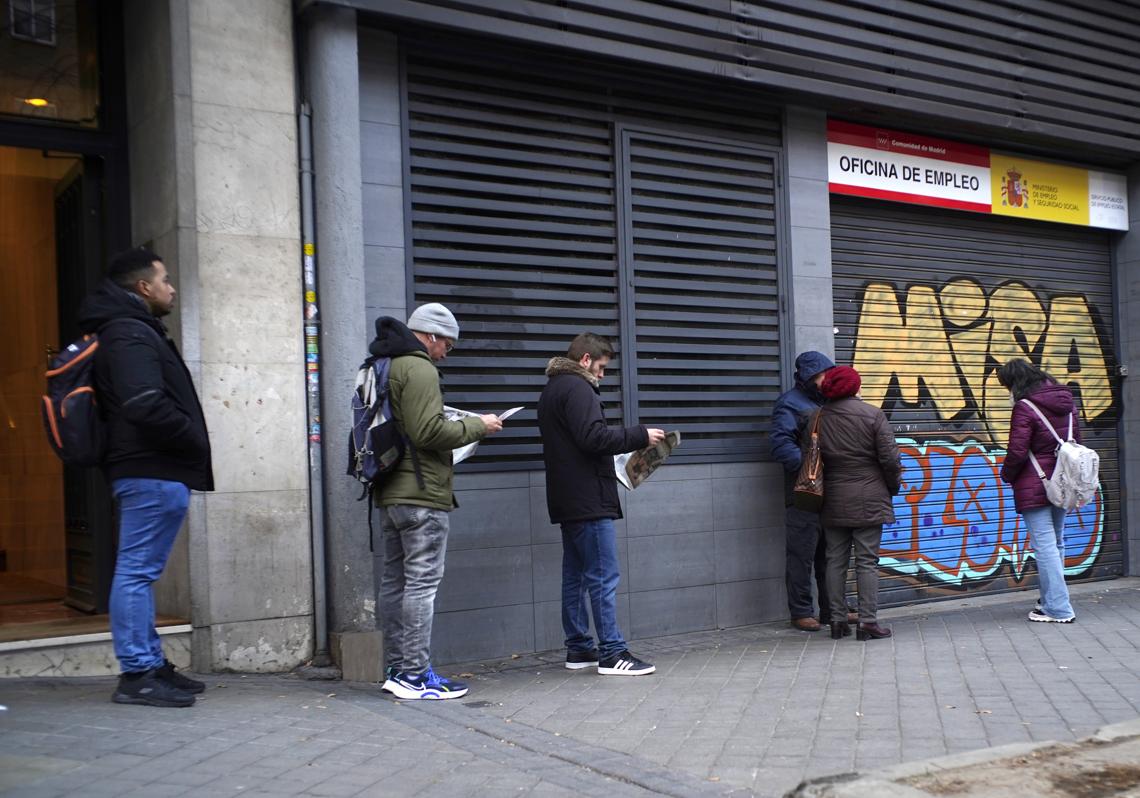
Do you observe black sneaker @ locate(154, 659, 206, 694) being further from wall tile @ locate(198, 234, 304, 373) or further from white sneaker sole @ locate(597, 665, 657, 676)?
white sneaker sole @ locate(597, 665, 657, 676)

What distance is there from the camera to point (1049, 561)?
27.2 feet

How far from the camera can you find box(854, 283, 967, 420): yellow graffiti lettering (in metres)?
9.55

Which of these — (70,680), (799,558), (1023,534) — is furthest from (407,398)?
(1023,534)

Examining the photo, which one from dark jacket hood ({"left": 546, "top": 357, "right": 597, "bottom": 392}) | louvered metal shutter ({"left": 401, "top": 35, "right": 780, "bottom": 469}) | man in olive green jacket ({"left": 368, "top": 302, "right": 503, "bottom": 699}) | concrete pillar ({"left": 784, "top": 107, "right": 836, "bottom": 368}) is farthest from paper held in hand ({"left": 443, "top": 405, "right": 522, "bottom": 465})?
concrete pillar ({"left": 784, "top": 107, "right": 836, "bottom": 368})

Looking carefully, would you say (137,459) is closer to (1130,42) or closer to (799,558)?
(799,558)

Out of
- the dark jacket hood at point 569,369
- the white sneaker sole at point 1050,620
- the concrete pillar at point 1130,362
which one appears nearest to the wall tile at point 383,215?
the dark jacket hood at point 569,369

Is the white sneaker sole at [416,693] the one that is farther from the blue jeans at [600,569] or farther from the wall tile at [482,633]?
the wall tile at [482,633]

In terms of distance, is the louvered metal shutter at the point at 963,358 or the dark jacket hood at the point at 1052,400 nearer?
the dark jacket hood at the point at 1052,400

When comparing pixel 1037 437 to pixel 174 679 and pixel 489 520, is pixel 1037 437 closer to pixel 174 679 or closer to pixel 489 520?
pixel 489 520

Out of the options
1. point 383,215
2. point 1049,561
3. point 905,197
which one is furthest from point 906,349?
point 383,215

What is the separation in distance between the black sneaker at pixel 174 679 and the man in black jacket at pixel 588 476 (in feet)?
7.08

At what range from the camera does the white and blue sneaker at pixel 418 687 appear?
5.87 metres

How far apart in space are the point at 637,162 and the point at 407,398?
130 inches

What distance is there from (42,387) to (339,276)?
7.36 ft
